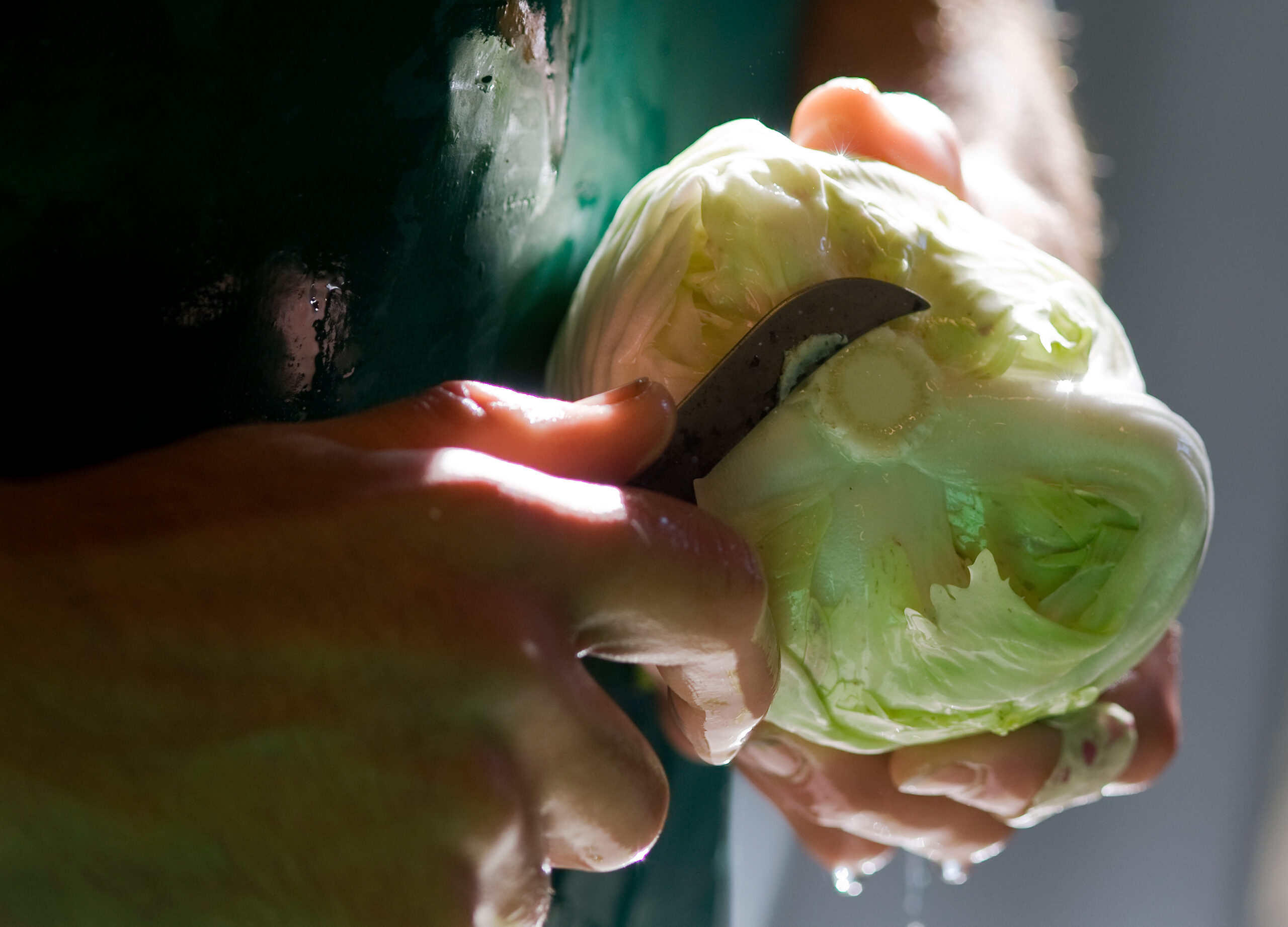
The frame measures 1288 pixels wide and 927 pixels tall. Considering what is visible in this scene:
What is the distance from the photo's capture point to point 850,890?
58.6 inches

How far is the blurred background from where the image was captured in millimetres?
2004

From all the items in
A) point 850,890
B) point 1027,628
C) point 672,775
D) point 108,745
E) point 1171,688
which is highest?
point 108,745

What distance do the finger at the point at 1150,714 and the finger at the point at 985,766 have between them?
0.68 feet

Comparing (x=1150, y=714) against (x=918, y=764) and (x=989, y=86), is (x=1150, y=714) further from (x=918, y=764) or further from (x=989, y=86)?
(x=989, y=86)

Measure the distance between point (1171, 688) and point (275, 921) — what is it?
1.15 m

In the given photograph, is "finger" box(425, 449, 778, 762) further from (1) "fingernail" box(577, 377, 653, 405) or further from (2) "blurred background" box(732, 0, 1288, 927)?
(2) "blurred background" box(732, 0, 1288, 927)

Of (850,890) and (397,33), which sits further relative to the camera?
(850,890)

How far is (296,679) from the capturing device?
52 centimetres

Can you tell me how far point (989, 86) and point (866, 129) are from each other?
0.69 m

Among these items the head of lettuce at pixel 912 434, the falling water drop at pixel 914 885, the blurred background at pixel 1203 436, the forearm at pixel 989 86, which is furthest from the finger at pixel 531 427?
the falling water drop at pixel 914 885

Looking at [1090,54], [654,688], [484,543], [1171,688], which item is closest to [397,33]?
[484,543]

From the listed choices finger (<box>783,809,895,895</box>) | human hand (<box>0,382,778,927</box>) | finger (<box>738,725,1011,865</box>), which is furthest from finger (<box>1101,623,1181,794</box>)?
human hand (<box>0,382,778,927</box>)

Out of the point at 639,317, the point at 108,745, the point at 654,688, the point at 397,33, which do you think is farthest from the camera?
the point at 654,688

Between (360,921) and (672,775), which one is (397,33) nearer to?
(360,921)
